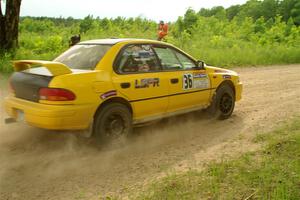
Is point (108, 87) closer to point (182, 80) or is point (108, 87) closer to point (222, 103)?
point (182, 80)

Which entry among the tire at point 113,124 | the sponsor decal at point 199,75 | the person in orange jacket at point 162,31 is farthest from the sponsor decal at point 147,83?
the person in orange jacket at point 162,31

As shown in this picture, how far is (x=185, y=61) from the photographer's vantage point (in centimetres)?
685

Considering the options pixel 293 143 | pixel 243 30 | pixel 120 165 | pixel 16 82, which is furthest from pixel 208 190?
pixel 243 30

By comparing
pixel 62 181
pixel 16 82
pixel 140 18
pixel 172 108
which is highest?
pixel 140 18

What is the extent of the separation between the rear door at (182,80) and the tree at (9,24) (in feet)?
23.8

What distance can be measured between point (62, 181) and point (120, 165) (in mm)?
832

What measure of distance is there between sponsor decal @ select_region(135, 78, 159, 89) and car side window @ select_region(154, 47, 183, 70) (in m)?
0.37

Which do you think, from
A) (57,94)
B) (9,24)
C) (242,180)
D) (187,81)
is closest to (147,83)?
(187,81)

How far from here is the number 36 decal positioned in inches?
261

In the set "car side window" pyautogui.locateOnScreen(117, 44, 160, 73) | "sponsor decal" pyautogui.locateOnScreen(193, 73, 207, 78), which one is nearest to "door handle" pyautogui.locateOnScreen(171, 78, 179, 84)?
"car side window" pyautogui.locateOnScreen(117, 44, 160, 73)

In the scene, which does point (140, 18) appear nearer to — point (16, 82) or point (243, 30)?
point (243, 30)

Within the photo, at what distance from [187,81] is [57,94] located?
7.94ft

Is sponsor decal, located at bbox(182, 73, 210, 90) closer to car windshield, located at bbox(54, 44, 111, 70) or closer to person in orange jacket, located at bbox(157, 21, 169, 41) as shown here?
car windshield, located at bbox(54, 44, 111, 70)

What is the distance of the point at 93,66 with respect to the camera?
565cm
